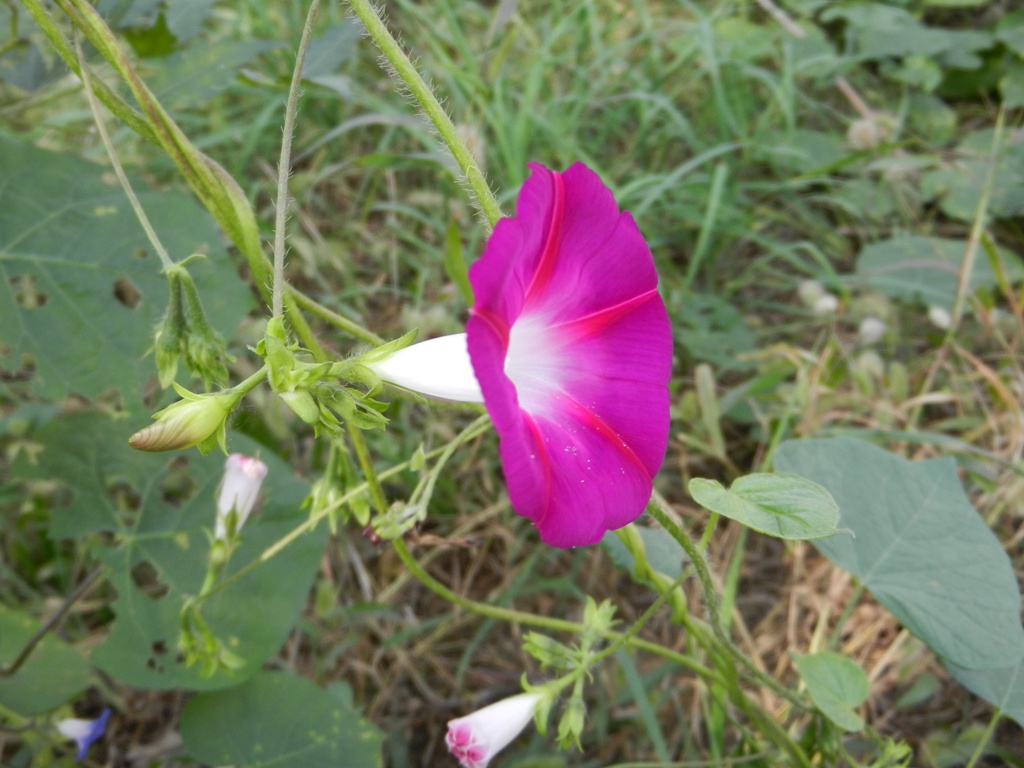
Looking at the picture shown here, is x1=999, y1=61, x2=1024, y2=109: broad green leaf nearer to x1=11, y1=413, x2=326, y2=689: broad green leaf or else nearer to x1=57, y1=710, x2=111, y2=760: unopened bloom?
x1=11, y1=413, x2=326, y2=689: broad green leaf

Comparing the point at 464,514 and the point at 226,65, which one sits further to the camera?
the point at 464,514

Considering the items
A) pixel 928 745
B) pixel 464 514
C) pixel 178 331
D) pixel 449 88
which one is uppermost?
pixel 178 331

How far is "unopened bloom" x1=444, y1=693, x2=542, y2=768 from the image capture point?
117cm

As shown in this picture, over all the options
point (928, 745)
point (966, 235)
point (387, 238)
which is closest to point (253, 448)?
point (387, 238)

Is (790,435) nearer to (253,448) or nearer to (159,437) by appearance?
(253,448)

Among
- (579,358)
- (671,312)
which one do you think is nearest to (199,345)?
(579,358)

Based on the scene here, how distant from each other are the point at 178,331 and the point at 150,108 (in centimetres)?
28

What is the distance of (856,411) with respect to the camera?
217 cm

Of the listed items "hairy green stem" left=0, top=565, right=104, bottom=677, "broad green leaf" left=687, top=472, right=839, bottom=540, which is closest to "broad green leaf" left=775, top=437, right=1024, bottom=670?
"broad green leaf" left=687, top=472, right=839, bottom=540

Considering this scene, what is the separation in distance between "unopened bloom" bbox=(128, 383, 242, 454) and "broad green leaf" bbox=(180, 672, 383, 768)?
87cm

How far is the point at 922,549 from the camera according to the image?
1.45 metres

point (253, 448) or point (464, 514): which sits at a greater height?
point (253, 448)

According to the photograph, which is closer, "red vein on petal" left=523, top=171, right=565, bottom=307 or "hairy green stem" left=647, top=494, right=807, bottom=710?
"red vein on petal" left=523, top=171, right=565, bottom=307

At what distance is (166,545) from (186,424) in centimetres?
99
